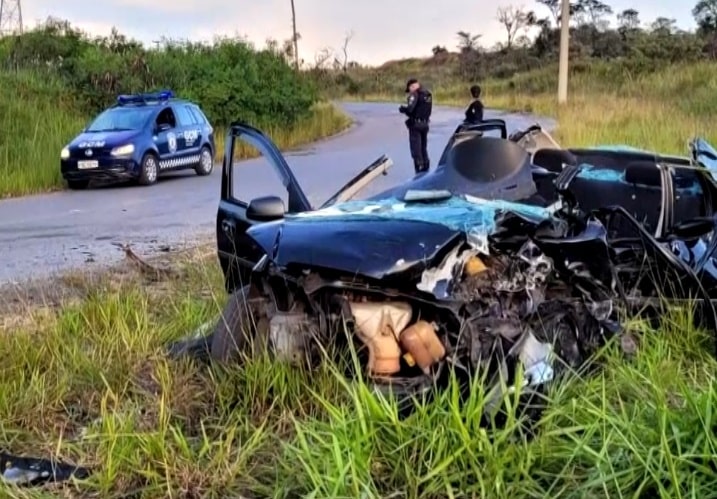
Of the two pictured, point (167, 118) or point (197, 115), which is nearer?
point (167, 118)

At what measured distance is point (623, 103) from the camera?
94.5 ft

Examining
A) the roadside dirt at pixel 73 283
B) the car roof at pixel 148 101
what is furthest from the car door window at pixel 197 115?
the roadside dirt at pixel 73 283

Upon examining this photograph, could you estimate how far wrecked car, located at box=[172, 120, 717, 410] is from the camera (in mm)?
3740

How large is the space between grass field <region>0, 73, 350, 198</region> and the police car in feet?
1.88

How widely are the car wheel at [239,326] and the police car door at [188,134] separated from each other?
1470cm

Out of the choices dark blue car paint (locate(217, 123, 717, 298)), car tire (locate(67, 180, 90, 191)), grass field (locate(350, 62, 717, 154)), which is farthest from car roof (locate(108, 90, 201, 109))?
dark blue car paint (locate(217, 123, 717, 298))

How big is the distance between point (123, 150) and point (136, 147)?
0.90 ft

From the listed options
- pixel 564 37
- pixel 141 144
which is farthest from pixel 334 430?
pixel 564 37

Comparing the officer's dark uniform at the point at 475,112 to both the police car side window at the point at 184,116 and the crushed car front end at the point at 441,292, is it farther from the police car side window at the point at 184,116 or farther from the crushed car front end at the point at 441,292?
the crushed car front end at the point at 441,292

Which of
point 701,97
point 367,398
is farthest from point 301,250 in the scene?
point 701,97

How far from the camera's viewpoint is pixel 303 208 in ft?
16.8

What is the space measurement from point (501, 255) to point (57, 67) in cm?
2351

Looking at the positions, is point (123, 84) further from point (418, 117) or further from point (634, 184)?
point (634, 184)

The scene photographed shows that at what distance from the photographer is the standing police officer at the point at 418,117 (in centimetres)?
1572
